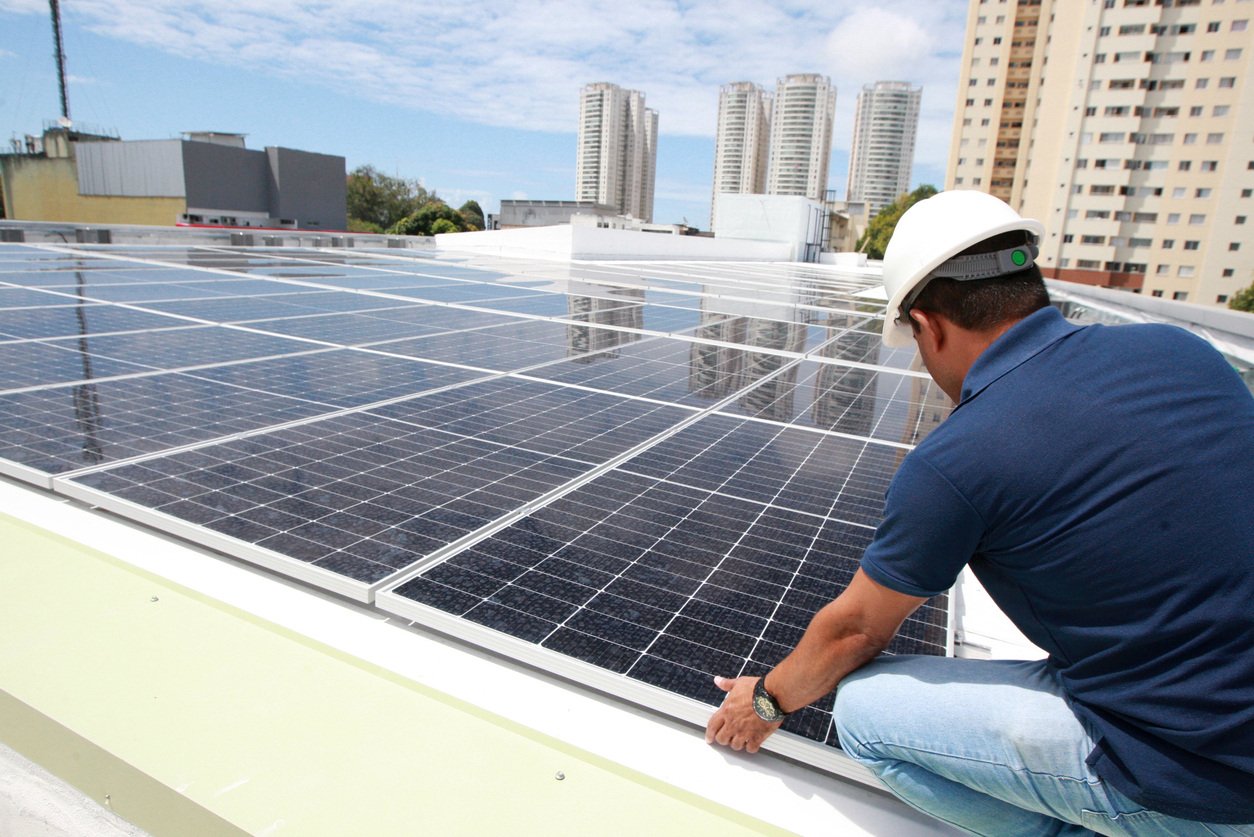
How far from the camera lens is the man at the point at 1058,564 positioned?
1.58 m

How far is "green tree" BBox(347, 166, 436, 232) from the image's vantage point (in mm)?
90438

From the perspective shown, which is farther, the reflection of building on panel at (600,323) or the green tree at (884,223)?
the green tree at (884,223)

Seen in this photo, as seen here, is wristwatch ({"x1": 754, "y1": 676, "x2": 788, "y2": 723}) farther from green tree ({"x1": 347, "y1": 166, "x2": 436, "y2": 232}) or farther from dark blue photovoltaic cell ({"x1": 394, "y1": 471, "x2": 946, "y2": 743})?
green tree ({"x1": 347, "y1": 166, "x2": 436, "y2": 232})

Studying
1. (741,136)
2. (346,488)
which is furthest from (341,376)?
(741,136)

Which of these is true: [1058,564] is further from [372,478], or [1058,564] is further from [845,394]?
[845,394]

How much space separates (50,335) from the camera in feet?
27.2

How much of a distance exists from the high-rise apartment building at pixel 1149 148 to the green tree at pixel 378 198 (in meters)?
76.1

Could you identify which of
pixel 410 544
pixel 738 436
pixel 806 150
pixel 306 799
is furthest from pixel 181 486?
pixel 806 150

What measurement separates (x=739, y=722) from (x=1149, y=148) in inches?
3571

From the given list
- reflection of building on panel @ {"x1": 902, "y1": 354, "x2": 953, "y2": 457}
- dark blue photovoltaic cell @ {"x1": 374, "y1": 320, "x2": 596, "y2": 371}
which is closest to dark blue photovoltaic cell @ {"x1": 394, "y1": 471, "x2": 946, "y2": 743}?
reflection of building on panel @ {"x1": 902, "y1": 354, "x2": 953, "y2": 457}

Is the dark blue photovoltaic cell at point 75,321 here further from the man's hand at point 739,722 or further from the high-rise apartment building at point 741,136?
the high-rise apartment building at point 741,136

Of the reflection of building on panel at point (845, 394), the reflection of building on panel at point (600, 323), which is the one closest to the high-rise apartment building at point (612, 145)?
the reflection of building on panel at point (600, 323)

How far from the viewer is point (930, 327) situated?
2123mm

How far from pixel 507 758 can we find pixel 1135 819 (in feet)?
6.17
